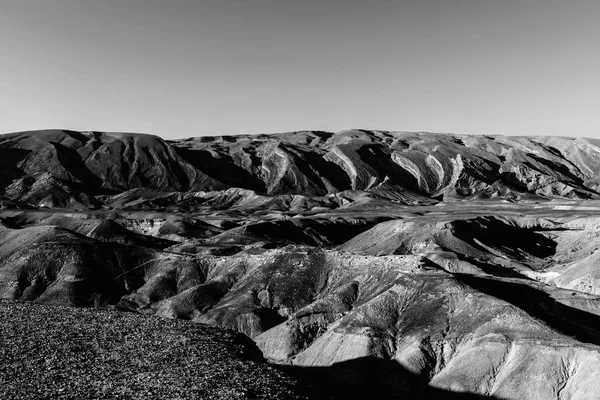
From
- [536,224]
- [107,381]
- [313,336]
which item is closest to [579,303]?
[313,336]

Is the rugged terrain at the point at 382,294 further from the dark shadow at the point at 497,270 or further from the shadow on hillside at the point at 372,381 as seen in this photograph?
the dark shadow at the point at 497,270

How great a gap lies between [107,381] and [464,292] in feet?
174

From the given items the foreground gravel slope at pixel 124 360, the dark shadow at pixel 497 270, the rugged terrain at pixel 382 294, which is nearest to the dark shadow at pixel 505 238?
the rugged terrain at pixel 382 294

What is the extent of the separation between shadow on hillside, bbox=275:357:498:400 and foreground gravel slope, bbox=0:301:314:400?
1184 cm

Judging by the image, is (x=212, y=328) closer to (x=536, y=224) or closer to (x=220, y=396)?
(x=220, y=396)

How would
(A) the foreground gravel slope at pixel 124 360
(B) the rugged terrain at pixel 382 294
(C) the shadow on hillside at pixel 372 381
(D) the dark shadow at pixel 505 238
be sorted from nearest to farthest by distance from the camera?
(A) the foreground gravel slope at pixel 124 360 < (B) the rugged terrain at pixel 382 294 < (C) the shadow on hillside at pixel 372 381 < (D) the dark shadow at pixel 505 238

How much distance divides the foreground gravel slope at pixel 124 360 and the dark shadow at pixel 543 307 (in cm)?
3909

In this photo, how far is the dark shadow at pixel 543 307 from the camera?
234ft

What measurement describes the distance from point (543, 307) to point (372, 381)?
28825 mm

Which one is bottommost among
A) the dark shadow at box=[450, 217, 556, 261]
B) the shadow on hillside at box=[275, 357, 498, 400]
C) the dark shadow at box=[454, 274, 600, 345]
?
the shadow on hillside at box=[275, 357, 498, 400]

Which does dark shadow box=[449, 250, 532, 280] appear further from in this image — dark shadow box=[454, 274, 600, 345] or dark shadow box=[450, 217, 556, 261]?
dark shadow box=[454, 274, 600, 345]

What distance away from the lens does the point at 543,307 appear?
264 ft

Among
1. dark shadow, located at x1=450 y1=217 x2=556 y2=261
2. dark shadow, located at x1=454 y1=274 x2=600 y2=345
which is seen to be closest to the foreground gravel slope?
dark shadow, located at x1=454 y1=274 x2=600 y2=345

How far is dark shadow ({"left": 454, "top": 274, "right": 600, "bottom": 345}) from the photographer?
7144cm
